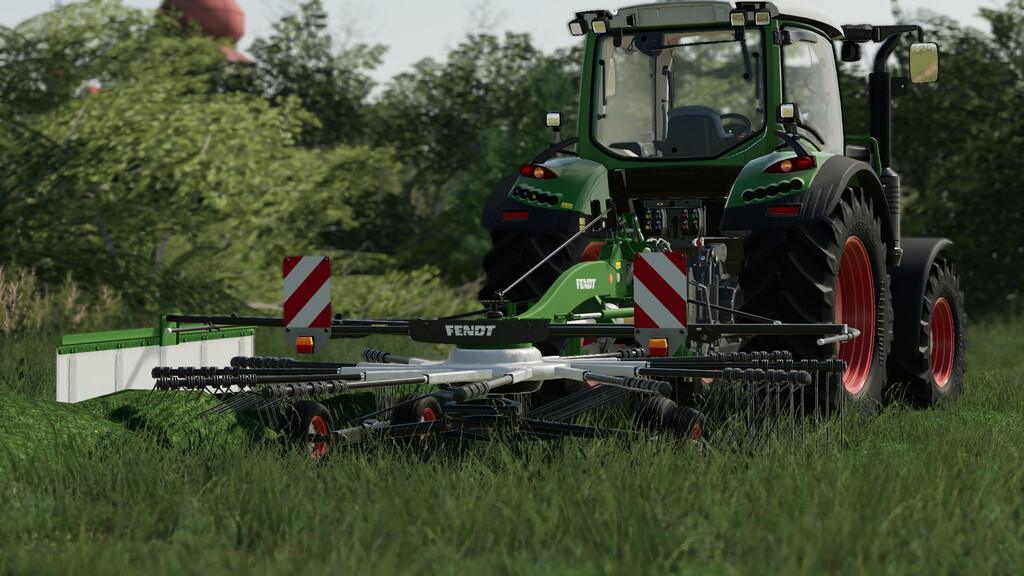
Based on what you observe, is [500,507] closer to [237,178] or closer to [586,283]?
[586,283]

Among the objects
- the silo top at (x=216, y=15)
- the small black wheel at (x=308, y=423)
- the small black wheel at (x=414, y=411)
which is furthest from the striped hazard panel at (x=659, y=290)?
the silo top at (x=216, y=15)

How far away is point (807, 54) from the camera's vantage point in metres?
6.91

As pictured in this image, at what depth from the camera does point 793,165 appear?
5.80 m

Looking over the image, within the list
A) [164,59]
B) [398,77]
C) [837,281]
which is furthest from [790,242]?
[398,77]

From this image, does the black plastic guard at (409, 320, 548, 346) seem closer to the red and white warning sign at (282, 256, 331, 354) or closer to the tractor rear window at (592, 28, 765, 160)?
the red and white warning sign at (282, 256, 331, 354)

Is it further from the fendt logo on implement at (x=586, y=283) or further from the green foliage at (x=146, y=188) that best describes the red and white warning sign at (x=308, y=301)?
the green foliage at (x=146, y=188)

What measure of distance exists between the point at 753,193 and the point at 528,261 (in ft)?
4.85

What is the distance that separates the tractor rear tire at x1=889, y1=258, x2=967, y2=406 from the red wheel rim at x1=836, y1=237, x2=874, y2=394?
0.49 m

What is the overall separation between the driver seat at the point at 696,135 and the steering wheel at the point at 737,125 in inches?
2.9

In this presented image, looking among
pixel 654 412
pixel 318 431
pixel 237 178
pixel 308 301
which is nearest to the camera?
pixel 654 412

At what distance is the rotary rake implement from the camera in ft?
14.9

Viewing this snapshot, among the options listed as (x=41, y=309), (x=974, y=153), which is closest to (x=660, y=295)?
(x=41, y=309)

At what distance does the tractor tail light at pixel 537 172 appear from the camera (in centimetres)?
668

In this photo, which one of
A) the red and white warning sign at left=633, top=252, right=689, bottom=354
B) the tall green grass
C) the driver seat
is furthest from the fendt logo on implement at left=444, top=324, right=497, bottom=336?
the driver seat
